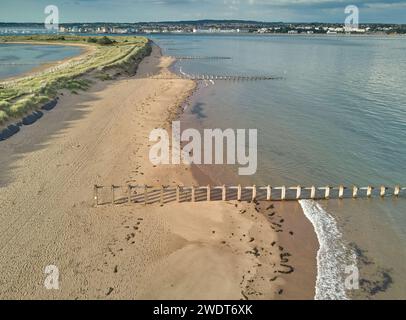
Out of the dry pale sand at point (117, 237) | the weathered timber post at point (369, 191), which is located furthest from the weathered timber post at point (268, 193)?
the weathered timber post at point (369, 191)

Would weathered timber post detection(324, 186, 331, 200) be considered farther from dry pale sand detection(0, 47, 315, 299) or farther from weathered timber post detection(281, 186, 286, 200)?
dry pale sand detection(0, 47, 315, 299)

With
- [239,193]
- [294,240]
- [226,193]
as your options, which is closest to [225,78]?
[226,193]

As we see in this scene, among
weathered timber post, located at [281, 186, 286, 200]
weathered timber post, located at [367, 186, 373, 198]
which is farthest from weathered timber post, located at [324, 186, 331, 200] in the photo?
weathered timber post, located at [281, 186, 286, 200]

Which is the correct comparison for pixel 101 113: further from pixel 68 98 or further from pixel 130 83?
pixel 130 83

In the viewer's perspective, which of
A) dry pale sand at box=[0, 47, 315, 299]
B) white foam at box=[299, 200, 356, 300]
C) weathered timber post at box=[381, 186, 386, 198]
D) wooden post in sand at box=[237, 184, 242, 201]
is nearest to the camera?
dry pale sand at box=[0, 47, 315, 299]
